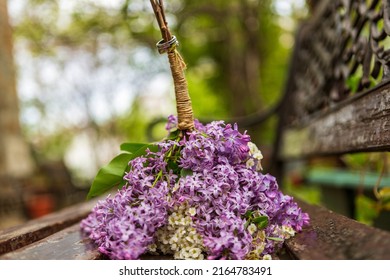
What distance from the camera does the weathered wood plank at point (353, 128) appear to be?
135 centimetres

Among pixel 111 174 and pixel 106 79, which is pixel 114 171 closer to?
pixel 111 174

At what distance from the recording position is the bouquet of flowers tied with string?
100 cm

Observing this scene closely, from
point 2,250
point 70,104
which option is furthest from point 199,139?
point 70,104

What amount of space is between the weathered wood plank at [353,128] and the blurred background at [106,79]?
1174mm

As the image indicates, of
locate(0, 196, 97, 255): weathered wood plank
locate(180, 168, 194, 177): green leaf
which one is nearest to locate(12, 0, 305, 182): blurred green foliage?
locate(0, 196, 97, 255): weathered wood plank

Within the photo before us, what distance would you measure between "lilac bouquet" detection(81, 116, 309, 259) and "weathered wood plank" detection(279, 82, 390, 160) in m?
0.39

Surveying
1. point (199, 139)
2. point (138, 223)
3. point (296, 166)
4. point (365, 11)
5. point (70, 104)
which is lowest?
point (296, 166)

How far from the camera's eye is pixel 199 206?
1045mm

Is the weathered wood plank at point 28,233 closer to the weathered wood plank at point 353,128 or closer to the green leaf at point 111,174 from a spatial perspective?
the green leaf at point 111,174

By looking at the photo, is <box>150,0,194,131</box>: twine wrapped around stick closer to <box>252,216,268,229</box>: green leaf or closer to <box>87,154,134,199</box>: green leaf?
<box>87,154,134,199</box>: green leaf

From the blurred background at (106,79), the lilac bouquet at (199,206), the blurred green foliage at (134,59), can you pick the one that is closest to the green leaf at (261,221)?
the lilac bouquet at (199,206)

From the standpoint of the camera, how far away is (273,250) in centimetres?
110
